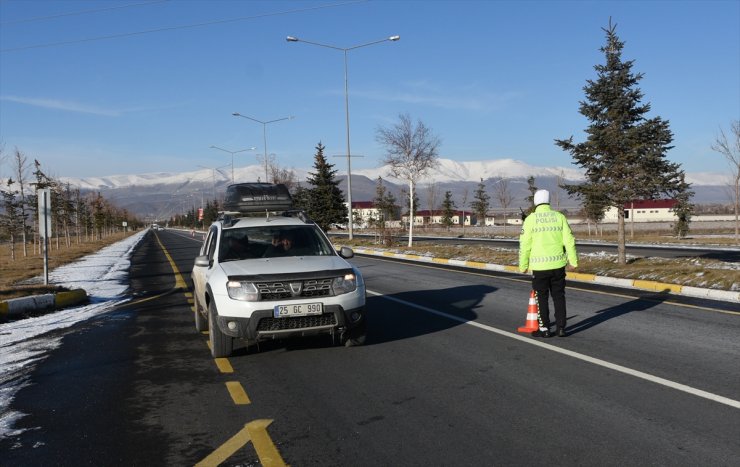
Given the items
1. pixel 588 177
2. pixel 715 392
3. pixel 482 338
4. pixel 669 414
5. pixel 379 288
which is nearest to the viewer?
pixel 669 414

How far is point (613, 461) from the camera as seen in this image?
3762 mm

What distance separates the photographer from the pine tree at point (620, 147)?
18.2 metres

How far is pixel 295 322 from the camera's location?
6539mm

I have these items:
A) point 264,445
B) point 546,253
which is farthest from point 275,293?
point 546,253

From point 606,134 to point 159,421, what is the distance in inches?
672

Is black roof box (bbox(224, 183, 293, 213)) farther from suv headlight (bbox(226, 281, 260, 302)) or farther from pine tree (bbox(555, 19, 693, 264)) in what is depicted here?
pine tree (bbox(555, 19, 693, 264))

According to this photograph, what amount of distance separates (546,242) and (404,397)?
336cm

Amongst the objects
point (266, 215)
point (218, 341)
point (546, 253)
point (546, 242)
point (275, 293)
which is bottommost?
point (218, 341)

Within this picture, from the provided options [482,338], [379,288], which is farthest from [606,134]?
[482,338]

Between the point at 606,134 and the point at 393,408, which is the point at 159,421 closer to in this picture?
the point at 393,408

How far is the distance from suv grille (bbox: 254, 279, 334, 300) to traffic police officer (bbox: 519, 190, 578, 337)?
261cm

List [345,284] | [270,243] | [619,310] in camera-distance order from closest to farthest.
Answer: [345,284] < [270,243] < [619,310]

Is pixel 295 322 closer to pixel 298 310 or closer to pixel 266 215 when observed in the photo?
pixel 298 310

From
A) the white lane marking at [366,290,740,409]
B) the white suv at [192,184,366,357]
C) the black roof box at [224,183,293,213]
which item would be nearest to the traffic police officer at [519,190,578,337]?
the white lane marking at [366,290,740,409]
